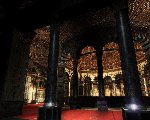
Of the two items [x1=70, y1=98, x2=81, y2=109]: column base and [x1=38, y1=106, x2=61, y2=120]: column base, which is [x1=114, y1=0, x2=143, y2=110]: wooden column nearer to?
[x1=38, y1=106, x2=61, y2=120]: column base

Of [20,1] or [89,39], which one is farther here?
[89,39]

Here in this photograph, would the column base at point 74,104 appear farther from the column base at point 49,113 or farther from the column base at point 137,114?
the column base at point 137,114

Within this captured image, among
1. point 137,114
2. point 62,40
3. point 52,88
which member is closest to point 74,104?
point 62,40

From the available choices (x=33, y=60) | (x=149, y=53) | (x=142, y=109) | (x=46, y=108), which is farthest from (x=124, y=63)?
(x=33, y=60)

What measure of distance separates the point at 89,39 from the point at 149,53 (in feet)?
13.8

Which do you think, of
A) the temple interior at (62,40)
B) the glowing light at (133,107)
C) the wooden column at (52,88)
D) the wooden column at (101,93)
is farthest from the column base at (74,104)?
the glowing light at (133,107)

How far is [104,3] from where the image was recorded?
5184 millimetres

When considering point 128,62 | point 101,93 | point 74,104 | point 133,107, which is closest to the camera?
point 133,107

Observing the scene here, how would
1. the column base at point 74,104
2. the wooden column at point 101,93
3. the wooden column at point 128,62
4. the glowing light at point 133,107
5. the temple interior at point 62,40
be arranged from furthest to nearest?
the column base at point 74,104 → the wooden column at point 101,93 → the temple interior at point 62,40 → the wooden column at point 128,62 → the glowing light at point 133,107

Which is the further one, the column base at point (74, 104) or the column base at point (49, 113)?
the column base at point (74, 104)

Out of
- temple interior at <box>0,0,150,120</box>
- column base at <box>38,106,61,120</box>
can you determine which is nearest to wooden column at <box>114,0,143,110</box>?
temple interior at <box>0,0,150,120</box>

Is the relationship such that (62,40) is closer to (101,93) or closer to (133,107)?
(101,93)

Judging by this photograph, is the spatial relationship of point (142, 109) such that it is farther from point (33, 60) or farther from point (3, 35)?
point (33, 60)

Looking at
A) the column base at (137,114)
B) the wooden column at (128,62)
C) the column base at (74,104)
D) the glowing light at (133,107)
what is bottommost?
the column base at (74,104)
